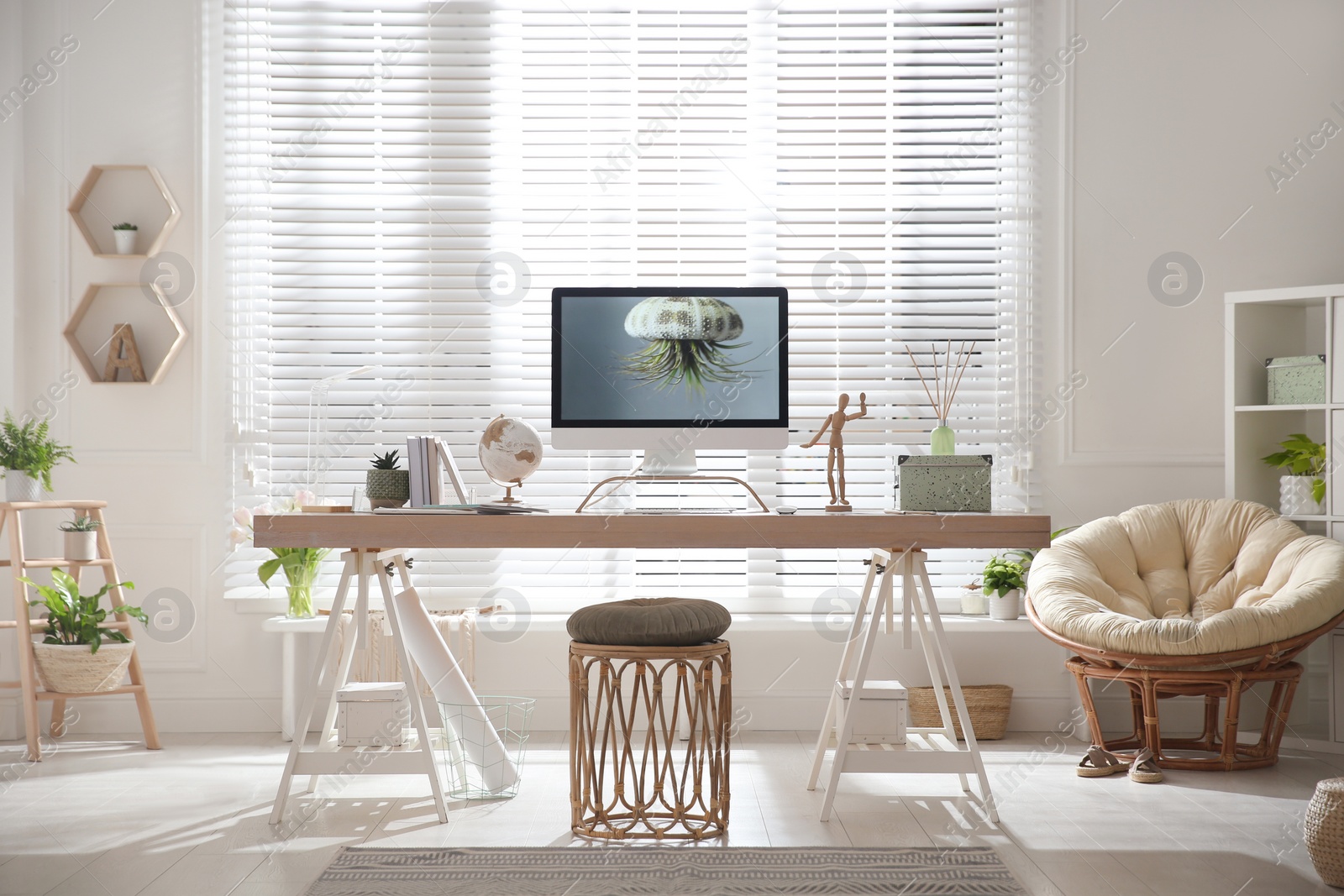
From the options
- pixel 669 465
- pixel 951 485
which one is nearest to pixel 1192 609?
pixel 951 485

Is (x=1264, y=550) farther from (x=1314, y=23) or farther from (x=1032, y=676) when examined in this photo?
(x=1314, y=23)

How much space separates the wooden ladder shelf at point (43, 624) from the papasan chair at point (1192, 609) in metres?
2.85

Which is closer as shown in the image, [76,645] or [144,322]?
[76,645]

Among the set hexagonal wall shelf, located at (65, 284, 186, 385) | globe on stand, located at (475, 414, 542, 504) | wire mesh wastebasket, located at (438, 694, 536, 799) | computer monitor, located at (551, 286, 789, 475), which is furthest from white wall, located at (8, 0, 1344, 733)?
computer monitor, located at (551, 286, 789, 475)

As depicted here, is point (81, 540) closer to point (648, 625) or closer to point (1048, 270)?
point (648, 625)

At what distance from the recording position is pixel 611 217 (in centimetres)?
379

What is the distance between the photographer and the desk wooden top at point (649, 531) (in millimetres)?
2414

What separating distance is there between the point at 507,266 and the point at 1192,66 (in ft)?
8.37

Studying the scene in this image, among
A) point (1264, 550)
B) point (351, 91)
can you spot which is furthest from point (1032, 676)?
point (351, 91)

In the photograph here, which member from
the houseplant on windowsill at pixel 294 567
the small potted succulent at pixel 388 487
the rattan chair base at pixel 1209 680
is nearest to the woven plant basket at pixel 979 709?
the rattan chair base at pixel 1209 680

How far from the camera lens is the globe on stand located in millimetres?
2777

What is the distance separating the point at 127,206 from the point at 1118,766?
3.75 meters

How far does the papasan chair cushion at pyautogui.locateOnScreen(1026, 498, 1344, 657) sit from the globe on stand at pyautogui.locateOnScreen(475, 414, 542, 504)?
5.26 ft

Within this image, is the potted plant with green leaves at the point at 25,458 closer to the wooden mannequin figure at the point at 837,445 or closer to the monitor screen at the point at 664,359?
the monitor screen at the point at 664,359
